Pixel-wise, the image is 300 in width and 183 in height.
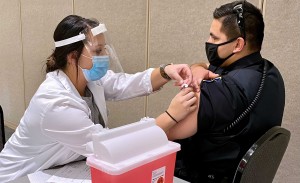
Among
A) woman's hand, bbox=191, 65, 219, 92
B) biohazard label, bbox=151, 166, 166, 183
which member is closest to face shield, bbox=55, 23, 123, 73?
woman's hand, bbox=191, 65, 219, 92

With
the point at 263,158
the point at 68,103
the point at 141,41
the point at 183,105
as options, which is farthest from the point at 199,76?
the point at 141,41

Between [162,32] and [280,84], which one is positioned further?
[162,32]

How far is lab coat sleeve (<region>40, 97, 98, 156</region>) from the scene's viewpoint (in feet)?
4.29

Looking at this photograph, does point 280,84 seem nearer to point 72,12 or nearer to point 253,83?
point 253,83

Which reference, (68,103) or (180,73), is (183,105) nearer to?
(180,73)

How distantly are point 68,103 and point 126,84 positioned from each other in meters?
0.57

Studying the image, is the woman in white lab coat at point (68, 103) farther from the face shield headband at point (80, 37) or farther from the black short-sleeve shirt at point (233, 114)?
the black short-sleeve shirt at point (233, 114)

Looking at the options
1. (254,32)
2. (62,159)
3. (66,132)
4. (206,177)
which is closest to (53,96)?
(66,132)

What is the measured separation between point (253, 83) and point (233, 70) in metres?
0.14

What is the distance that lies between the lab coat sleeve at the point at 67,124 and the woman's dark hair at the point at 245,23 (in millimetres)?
735

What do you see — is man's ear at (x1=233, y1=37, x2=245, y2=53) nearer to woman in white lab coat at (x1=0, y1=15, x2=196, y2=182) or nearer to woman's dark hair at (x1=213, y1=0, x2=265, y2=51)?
woman's dark hair at (x1=213, y1=0, x2=265, y2=51)

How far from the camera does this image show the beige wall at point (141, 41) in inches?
73.5

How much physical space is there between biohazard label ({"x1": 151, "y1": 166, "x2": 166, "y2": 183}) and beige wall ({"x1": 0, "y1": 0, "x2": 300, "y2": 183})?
1315mm

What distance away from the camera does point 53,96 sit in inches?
53.0
